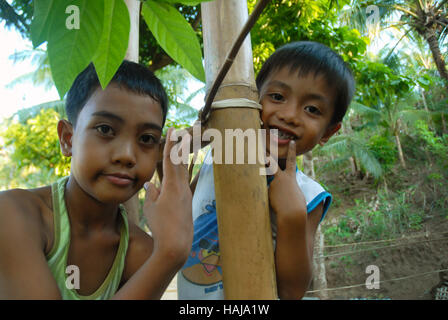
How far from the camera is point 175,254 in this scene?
53 centimetres

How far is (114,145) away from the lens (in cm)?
67

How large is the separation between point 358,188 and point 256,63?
9.19 meters

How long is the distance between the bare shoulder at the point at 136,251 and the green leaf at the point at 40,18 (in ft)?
1.89

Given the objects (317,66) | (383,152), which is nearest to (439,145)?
(383,152)

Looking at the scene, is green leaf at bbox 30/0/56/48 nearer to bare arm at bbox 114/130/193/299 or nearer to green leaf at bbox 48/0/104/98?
green leaf at bbox 48/0/104/98

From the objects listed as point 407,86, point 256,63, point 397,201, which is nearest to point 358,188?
point 397,201

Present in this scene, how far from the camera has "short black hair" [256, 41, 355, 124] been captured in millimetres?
812

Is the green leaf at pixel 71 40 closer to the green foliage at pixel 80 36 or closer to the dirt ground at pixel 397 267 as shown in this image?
the green foliage at pixel 80 36

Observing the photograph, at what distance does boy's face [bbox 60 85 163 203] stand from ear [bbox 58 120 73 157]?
71 mm

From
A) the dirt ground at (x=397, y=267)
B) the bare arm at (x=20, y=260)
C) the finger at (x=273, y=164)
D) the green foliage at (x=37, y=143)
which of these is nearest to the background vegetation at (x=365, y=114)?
the green foliage at (x=37, y=143)

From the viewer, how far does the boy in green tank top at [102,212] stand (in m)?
0.54

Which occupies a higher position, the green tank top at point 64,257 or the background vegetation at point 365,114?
the background vegetation at point 365,114

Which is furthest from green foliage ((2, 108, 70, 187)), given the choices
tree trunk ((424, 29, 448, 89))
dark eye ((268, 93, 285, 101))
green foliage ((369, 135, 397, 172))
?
green foliage ((369, 135, 397, 172))

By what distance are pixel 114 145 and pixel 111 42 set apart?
0.33 meters
